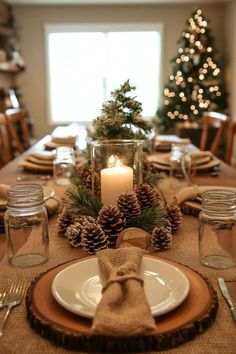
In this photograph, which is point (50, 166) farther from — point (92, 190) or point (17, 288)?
point (17, 288)

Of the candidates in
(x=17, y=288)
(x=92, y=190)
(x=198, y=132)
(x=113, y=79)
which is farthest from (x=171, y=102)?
(x=17, y=288)

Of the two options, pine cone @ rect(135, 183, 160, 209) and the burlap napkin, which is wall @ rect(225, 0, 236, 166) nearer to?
pine cone @ rect(135, 183, 160, 209)

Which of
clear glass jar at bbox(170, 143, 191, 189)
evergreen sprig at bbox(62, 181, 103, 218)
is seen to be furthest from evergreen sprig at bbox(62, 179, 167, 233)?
clear glass jar at bbox(170, 143, 191, 189)

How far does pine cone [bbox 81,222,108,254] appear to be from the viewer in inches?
39.8

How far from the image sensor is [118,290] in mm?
697

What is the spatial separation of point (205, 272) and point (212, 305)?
203 millimetres

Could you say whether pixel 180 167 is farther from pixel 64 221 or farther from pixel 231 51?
pixel 231 51

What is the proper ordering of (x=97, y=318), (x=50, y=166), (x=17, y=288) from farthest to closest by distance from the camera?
(x=50, y=166), (x=17, y=288), (x=97, y=318)

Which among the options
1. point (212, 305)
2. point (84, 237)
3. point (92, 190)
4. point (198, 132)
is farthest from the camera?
point (198, 132)

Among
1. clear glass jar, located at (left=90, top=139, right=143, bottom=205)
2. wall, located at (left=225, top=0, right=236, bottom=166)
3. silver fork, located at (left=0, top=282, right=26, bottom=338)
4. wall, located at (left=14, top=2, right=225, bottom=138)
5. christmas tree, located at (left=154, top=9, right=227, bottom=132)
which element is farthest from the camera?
wall, located at (left=14, top=2, right=225, bottom=138)

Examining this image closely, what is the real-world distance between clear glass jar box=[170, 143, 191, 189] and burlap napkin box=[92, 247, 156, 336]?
1008mm

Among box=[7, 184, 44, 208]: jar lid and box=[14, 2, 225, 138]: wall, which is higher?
box=[14, 2, 225, 138]: wall

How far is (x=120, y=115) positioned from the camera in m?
1.66

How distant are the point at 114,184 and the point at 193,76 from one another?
17.2 ft
